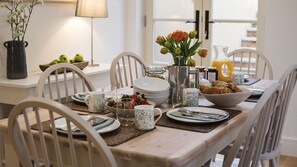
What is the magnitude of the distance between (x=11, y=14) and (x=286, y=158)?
2575 mm

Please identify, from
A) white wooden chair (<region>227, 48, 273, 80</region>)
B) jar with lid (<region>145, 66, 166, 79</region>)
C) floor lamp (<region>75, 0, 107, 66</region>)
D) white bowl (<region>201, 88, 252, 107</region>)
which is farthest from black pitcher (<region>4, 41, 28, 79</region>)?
white wooden chair (<region>227, 48, 273, 80</region>)

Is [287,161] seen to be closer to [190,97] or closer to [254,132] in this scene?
[190,97]

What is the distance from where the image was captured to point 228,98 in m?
2.19

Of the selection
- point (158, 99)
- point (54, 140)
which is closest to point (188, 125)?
point (158, 99)

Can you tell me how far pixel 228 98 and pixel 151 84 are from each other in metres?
0.45

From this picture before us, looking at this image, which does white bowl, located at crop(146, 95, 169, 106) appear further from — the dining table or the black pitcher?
the black pitcher

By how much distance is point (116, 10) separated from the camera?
440cm

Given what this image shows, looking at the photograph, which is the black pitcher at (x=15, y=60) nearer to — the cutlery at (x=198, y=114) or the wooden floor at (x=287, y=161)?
the cutlery at (x=198, y=114)

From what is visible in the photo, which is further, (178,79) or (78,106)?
(178,79)

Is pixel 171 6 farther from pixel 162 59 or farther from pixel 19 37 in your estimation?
pixel 19 37

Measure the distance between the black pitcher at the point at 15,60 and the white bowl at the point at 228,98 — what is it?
141cm

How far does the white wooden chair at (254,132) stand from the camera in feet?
5.54

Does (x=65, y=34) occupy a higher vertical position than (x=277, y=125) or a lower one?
higher

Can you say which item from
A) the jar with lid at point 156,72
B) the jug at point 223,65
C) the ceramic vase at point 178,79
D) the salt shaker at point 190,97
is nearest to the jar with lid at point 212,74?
the jug at point 223,65
